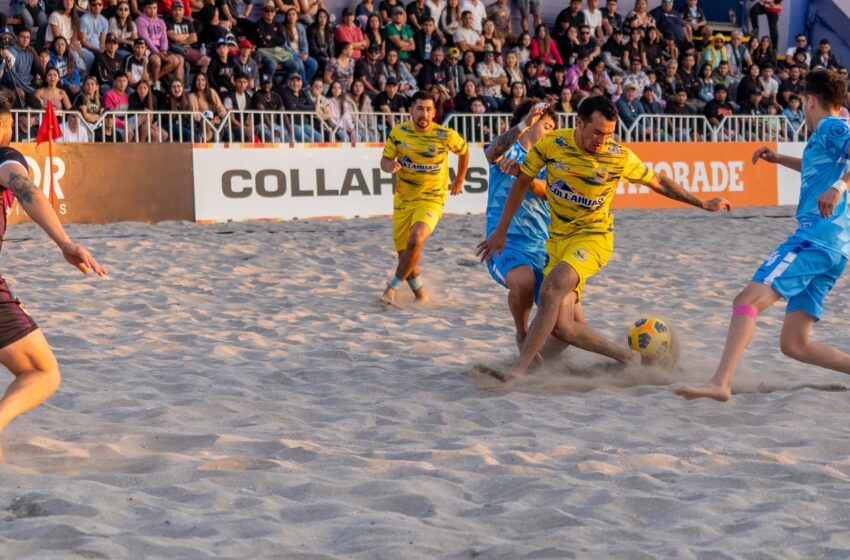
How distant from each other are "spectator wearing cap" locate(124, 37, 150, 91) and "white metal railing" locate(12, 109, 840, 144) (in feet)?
1.72

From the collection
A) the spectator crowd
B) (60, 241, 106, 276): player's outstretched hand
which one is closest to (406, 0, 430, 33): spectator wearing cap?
the spectator crowd

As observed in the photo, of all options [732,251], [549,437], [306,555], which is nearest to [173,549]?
[306,555]

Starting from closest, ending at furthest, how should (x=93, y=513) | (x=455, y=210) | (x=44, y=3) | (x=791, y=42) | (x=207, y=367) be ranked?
(x=93, y=513), (x=207, y=367), (x=44, y=3), (x=455, y=210), (x=791, y=42)

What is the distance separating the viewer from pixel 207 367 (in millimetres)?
7309

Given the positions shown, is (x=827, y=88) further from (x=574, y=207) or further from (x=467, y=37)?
(x=467, y=37)

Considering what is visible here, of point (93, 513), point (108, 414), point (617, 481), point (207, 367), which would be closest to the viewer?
point (93, 513)

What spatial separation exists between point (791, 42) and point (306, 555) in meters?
25.6

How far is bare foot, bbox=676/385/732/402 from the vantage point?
240 inches

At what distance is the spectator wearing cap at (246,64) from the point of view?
16812 mm

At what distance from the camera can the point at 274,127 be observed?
16641mm

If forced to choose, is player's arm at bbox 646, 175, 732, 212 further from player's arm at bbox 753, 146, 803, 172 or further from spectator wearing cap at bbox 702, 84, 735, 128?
spectator wearing cap at bbox 702, 84, 735, 128

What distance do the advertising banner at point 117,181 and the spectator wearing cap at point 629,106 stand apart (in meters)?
7.38

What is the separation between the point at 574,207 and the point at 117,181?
32.8 ft

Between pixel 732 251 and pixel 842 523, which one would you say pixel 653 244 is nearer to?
pixel 732 251
